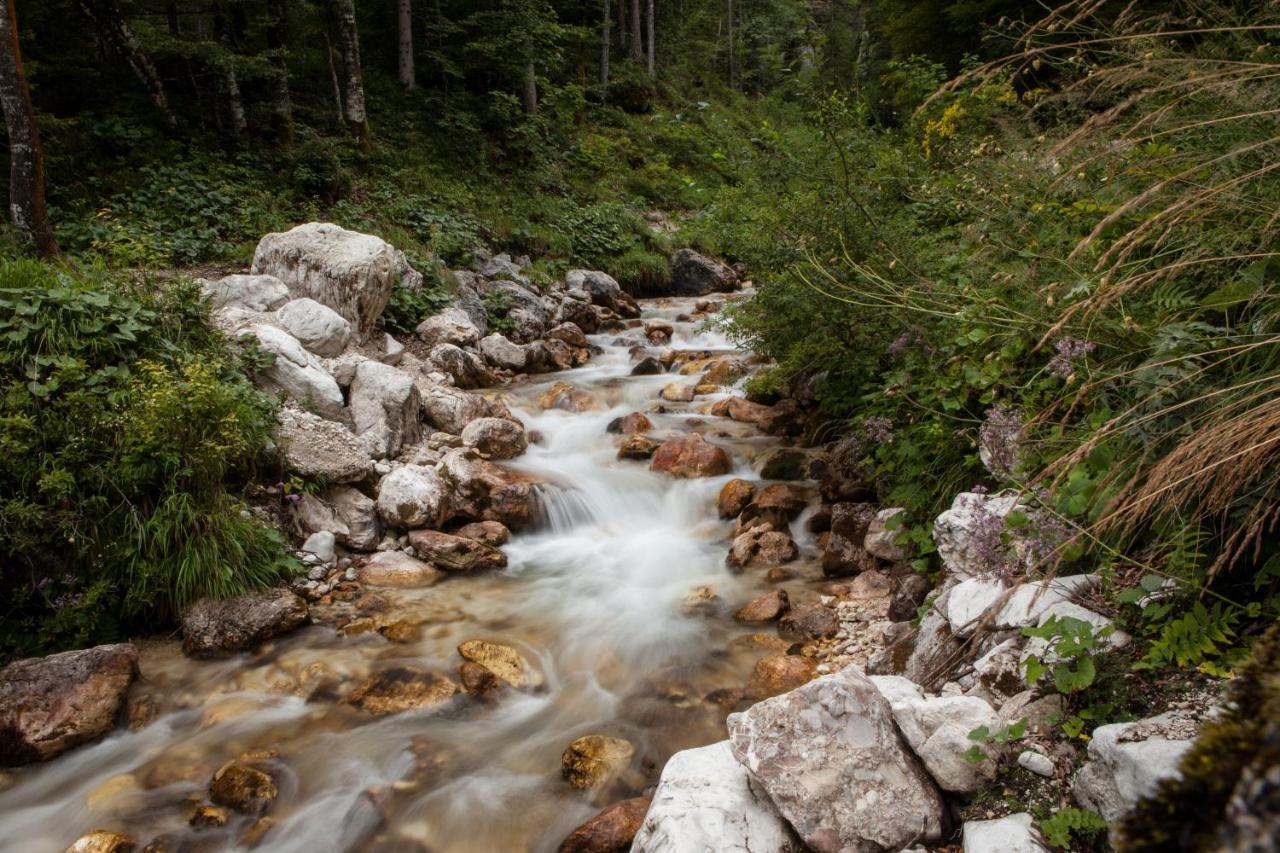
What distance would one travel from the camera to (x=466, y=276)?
12461mm

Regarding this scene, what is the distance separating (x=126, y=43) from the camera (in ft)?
40.1

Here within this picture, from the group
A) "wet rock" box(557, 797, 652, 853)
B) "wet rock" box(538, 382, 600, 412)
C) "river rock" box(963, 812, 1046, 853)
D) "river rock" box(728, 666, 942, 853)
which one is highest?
"river rock" box(963, 812, 1046, 853)

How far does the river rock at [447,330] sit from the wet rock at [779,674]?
739cm

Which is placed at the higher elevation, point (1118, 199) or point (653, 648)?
point (1118, 199)

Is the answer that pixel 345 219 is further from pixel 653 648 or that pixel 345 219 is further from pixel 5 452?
pixel 653 648

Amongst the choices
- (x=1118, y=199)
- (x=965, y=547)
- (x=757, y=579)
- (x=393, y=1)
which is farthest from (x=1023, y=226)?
(x=393, y=1)

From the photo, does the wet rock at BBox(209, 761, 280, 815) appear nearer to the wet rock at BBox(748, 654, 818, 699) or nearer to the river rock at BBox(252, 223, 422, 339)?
the wet rock at BBox(748, 654, 818, 699)

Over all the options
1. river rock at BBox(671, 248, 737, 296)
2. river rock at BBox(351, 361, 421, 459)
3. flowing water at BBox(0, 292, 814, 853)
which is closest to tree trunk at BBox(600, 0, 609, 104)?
river rock at BBox(671, 248, 737, 296)

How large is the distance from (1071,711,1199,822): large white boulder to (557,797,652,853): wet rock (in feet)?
6.63

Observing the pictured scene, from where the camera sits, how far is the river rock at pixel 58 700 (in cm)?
399

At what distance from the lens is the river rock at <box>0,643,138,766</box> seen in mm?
3986

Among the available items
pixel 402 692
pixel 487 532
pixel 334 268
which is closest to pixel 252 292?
pixel 334 268

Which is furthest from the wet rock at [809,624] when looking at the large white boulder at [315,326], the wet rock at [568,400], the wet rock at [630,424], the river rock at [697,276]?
the river rock at [697,276]

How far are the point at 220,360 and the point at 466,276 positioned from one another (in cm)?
671
